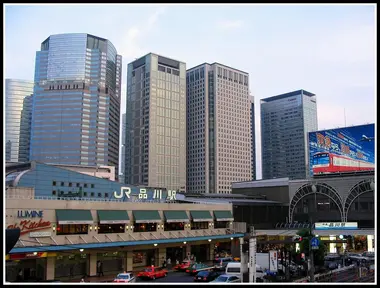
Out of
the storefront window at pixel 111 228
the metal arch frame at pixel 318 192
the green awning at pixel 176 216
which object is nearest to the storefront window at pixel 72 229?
the storefront window at pixel 111 228

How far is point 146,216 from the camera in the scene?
5109cm

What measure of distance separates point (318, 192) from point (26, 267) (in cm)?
6055

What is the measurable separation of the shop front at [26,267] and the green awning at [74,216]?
374cm

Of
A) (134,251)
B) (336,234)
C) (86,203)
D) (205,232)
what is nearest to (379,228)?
(86,203)

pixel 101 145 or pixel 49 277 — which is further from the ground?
pixel 101 145

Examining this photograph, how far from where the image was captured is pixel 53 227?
42031mm

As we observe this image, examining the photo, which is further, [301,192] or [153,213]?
[301,192]

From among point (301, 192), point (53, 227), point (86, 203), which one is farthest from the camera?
point (301, 192)

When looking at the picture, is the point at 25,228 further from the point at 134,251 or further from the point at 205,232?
the point at 205,232

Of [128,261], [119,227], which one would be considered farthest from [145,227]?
[128,261]

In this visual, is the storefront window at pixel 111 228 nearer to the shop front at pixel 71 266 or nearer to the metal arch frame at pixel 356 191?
the shop front at pixel 71 266

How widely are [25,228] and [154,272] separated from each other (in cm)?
1358

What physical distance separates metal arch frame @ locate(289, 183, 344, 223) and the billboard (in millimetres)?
2957

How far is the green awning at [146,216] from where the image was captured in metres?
49.9
